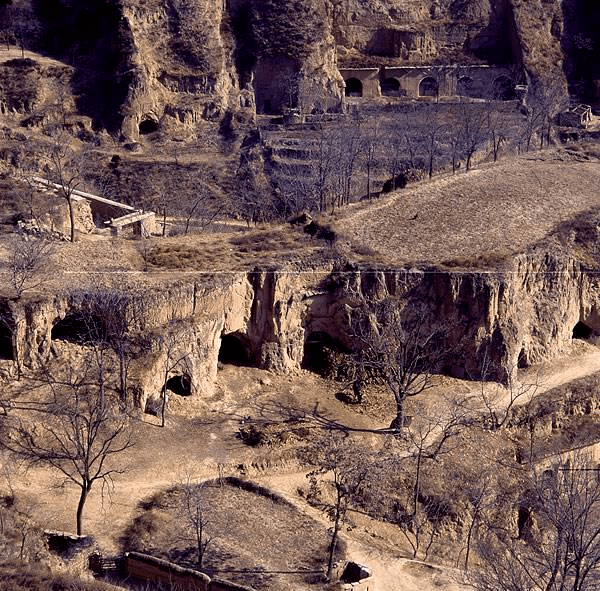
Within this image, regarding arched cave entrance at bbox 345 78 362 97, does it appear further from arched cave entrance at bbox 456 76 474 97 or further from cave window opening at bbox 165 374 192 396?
cave window opening at bbox 165 374 192 396

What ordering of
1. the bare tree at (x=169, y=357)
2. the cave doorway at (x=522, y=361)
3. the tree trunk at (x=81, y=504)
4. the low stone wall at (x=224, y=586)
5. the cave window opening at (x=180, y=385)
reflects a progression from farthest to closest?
the cave doorway at (x=522, y=361), the cave window opening at (x=180, y=385), the bare tree at (x=169, y=357), the tree trunk at (x=81, y=504), the low stone wall at (x=224, y=586)

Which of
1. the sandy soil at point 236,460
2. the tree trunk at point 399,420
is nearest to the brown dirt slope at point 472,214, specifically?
the sandy soil at point 236,460

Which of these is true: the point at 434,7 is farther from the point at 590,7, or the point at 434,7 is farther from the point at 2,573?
the point at 2,573

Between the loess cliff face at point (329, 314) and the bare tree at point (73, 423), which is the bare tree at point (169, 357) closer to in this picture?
the loess cliff face at point (329, 314)

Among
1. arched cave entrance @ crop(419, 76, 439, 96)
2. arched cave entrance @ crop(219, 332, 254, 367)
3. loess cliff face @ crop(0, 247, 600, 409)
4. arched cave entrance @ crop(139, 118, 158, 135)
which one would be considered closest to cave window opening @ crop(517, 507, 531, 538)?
loess cliff face @ crop(0, 247, 600, 409)

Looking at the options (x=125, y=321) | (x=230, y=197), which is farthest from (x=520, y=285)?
(x=230, y=197)

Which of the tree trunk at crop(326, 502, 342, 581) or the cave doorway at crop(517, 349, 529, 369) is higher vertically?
the cave doorway at crop(517, 349, 529, 369)
